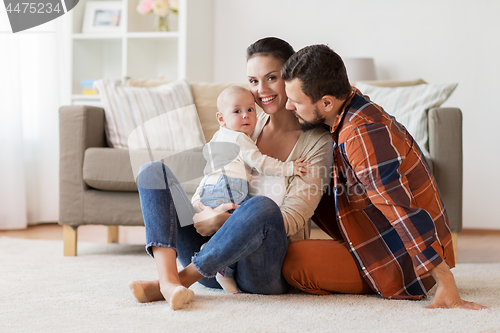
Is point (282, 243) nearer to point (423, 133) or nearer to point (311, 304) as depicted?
point (311, 304)

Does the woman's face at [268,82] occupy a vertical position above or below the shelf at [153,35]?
below

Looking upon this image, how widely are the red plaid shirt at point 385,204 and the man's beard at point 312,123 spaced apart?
50 millimetres

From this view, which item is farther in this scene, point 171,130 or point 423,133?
point 423,133

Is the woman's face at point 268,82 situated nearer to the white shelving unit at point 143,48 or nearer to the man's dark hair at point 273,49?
the man's dark hair at point 273,49

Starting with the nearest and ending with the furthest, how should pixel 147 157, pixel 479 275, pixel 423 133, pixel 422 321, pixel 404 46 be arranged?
pixel 422 321 < pixel 147 157 < pixel 479 275 < pixel 423 133 < pixel 404 46

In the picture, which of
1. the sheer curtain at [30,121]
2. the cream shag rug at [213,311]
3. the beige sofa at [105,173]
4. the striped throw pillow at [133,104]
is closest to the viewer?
the cream shag rug at [213,311]

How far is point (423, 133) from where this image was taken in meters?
2.02

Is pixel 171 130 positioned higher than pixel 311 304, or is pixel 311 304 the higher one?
pixel 171 130

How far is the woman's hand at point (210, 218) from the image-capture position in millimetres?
1188

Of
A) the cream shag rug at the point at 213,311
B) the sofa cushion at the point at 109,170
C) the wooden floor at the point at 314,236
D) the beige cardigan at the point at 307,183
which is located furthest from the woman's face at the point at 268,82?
the wooden floor at the point at 314,236

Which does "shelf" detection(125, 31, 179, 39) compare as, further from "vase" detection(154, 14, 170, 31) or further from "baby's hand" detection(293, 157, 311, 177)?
"baby's hand" detection(293, 157, 311, 177)

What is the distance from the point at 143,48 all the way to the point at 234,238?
2771 millimetres

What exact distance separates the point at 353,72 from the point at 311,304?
224cm

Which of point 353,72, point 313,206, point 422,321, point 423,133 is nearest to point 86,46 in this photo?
point 353,72
